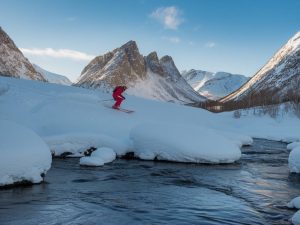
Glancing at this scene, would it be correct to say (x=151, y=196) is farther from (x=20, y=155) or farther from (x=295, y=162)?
(x=295, y=162)

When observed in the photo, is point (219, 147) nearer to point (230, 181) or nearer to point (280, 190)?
point (230, 181)

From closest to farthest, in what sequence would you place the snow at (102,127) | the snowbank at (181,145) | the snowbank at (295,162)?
the snowbank at (295,162)
the snowbank at (181,145)
the snow at (102,127)

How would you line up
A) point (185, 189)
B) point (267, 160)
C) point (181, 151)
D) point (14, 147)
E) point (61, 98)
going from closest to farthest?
1. point (14, 147)
2. point (185, 189)
3. point (181, 151)
4. point (267, 160)
5. point (61, 98)

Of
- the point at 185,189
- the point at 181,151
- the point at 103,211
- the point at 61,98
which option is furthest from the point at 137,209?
the point at 61,98

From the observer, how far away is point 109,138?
21.0m

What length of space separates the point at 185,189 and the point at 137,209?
10.6 feet

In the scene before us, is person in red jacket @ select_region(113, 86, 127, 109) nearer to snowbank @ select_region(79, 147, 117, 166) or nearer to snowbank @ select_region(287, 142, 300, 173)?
snowbank @ select_region(79, 147, 117, 166)

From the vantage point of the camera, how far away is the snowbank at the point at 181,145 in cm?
1992

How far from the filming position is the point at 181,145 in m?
19.9

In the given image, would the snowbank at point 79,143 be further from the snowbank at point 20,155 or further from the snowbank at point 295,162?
the snowbank at point 295,162

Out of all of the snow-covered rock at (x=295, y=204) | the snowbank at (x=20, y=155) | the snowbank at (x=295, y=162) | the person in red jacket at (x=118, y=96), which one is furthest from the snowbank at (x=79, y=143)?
the snow-covered rock at (x=295, y=204)

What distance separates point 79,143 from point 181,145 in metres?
4.70

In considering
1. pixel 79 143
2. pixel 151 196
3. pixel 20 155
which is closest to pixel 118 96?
pixel 79 143

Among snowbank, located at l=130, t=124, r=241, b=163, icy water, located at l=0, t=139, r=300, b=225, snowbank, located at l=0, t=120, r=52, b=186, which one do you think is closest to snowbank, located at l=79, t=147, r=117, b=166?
icy water, located at l=0, t=139, r=300, b=225
